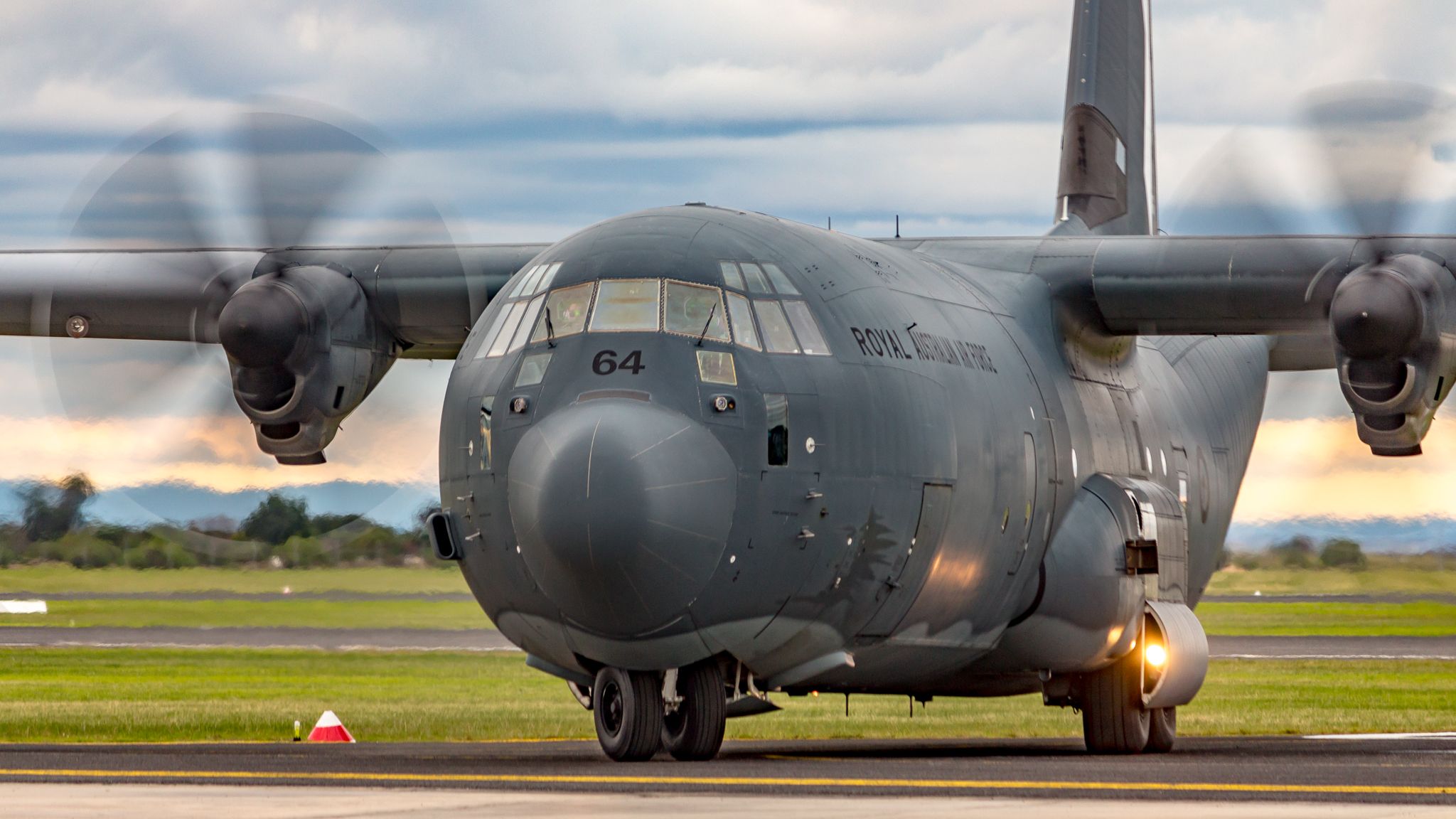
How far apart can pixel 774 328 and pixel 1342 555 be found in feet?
72.8

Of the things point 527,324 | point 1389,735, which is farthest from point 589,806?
point 1389,735

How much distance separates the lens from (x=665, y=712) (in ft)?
42.0

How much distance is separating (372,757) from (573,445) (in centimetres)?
397

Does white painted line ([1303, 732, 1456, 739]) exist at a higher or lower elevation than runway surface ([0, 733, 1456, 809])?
lower

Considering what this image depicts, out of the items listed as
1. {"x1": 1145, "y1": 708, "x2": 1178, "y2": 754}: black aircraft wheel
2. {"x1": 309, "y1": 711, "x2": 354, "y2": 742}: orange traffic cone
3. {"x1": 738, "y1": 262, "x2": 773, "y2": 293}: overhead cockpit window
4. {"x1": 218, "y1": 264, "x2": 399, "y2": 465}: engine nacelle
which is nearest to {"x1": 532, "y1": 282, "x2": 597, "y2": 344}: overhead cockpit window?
{"x1": 738, "y1": 262, "x2": 773, "y2": 293}: overhead cockpit window

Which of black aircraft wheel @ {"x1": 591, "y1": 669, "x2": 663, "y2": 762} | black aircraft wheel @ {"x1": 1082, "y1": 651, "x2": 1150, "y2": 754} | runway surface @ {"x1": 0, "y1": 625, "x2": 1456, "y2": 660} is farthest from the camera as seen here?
runway surface @ {"x1": 0, "y1": 625, "x2": 1456, "y2": 660}

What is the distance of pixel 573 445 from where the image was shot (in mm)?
11578

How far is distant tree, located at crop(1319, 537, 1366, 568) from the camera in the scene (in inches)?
1262

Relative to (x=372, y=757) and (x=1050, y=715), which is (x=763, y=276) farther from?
(x=1050, y=715)

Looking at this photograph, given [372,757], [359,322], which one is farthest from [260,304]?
[372,757]

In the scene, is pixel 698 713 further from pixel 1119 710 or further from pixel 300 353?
pixel 300 353

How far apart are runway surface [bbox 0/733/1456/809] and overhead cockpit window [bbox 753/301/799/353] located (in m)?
2.63

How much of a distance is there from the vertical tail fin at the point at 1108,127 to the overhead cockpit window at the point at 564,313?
9979mm

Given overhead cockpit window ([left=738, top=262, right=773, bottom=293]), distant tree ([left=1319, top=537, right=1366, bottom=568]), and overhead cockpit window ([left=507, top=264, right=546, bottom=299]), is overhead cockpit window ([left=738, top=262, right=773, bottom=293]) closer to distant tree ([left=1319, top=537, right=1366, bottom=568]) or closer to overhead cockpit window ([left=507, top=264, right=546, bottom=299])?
overhead cockpit window ([left=507, top=264, right=546, bottom=299])
